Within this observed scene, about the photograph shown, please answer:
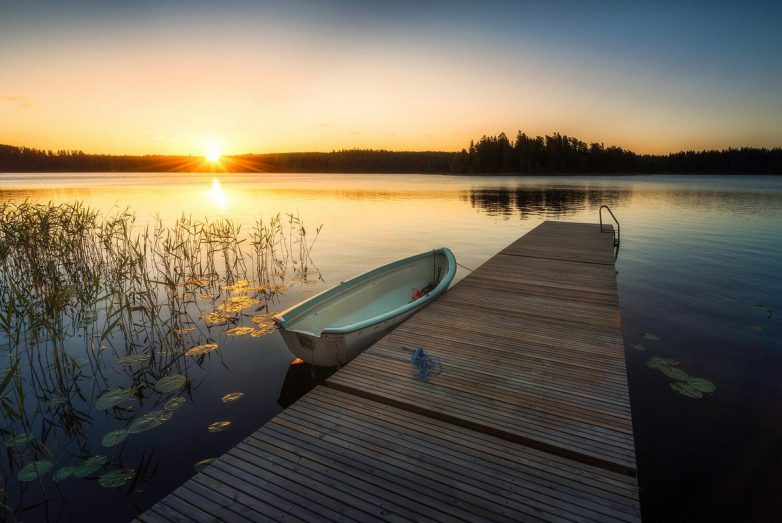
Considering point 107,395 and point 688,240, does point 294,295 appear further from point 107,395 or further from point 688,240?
point 688,240

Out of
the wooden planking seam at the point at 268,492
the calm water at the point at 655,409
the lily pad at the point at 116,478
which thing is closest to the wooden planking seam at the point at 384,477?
the wooden planking seam at the point at 268,492

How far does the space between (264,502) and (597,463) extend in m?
2.77

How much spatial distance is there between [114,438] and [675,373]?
839 centimetres

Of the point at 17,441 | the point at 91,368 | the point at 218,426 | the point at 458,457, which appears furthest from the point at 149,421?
the point at 458,457

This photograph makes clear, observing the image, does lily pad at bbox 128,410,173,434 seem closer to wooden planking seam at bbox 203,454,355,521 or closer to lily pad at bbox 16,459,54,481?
lily pad at bbox 16,459,54,481

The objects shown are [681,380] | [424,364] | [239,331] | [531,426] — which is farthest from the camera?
[239,331]

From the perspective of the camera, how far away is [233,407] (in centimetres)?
550

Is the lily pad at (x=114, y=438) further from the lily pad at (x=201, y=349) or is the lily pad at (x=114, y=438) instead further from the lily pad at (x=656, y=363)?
the lily pad at (x=656, y=363)

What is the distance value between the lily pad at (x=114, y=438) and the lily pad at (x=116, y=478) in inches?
15.3

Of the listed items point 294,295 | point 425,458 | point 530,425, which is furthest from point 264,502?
point 294,295

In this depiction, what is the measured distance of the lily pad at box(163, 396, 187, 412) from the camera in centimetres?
529

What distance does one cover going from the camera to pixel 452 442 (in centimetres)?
352

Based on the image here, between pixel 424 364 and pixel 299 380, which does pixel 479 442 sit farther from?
pixel 299 380

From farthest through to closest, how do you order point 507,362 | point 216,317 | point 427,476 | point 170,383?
1. point 216,317
2. point 170,383
3. point 507,362
4. point 427,476
